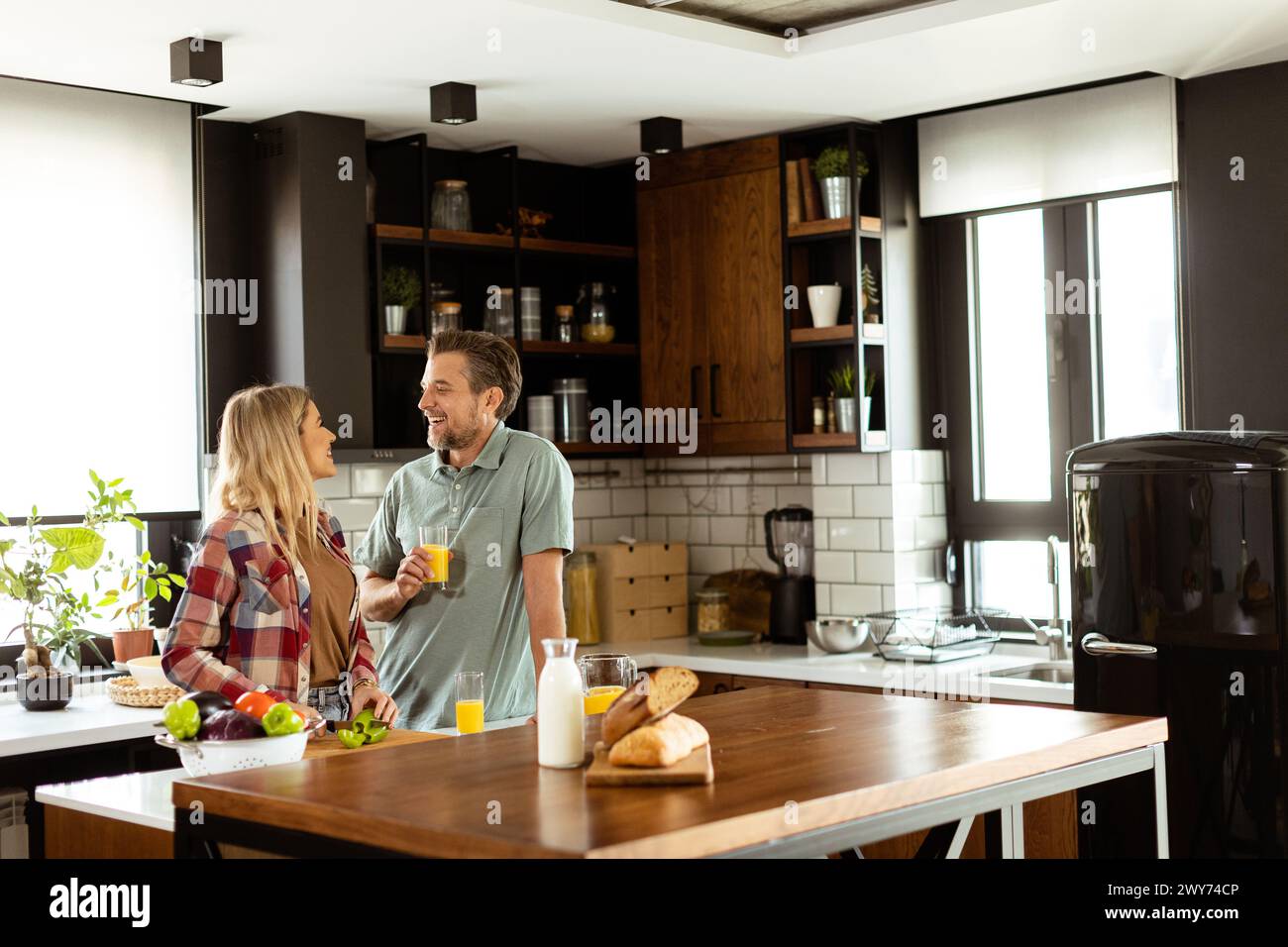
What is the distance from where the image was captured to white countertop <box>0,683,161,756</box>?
3561 millimetres

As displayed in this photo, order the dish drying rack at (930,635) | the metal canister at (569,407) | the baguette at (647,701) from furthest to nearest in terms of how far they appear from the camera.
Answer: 1. the metal canister at (569,407)
2. the dish drying rack at (930,635)
3. the baguette at (647,701)

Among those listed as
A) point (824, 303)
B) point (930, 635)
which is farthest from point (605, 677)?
point (824, 303)

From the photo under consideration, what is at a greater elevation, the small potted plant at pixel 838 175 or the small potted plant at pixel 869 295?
the small potted plant at pixel 838 175

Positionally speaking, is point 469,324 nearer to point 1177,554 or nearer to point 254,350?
point 254,350

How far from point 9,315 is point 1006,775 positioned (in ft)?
10.5

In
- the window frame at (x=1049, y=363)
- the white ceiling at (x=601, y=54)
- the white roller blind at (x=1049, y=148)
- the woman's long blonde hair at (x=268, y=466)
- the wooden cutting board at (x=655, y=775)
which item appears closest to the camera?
the wooden cutting board at (x=655, y=775)

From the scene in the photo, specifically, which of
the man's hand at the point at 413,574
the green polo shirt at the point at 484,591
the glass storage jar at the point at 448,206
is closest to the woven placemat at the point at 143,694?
the green polo shirt at the point at 484,591

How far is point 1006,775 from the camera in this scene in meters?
2.15

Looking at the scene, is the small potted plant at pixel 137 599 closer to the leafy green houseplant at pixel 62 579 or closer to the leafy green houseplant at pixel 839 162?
the leafy green houseplant at pixel 62 579

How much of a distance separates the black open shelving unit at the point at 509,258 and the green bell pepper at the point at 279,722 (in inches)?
94.7

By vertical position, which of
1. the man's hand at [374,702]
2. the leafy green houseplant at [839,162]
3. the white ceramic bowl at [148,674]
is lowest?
the white ceramic bowl at [148,674]

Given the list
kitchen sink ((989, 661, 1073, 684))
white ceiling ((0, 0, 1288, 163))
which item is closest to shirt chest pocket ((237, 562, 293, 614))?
white ceiling ((0, 0, 1288, 163))

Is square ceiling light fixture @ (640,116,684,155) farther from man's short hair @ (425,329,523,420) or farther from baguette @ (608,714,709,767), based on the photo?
baguette @ (608,714,709,767)

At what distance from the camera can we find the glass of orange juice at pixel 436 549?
329 centimetres
